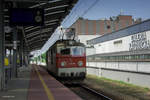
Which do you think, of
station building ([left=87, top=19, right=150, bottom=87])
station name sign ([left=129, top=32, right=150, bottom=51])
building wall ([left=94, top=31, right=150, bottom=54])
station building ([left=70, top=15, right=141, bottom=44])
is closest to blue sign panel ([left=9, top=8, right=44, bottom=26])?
station building ([left=87, top=19, right=150, bottom=87])

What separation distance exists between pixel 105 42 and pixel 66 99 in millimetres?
20977

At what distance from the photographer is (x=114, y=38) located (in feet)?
84.5

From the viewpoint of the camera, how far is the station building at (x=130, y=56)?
16547 millimetres

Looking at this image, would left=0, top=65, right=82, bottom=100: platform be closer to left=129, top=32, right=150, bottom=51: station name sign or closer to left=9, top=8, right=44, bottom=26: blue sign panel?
left=9, top=8, right=44, bottom=26: blue sign panel

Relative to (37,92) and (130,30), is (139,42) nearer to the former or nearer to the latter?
(130,30)

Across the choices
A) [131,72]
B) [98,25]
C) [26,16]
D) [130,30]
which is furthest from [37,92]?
[98,25]

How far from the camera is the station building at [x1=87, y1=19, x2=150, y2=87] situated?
1655 cm

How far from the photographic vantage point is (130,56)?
19672 millimetres

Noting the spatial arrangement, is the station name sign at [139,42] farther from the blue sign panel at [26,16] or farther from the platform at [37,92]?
the blue sign panel at [26,16]

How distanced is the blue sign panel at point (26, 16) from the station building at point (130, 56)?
811 centimetres

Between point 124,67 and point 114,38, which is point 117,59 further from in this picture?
point 114,38

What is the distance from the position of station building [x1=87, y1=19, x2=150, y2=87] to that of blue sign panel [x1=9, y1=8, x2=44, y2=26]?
26.6 feet

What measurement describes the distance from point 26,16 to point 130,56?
35.6 ft

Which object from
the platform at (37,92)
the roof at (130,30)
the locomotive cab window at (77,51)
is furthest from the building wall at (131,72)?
the platform at (37,92)
